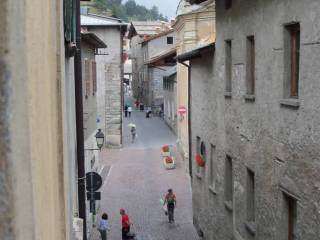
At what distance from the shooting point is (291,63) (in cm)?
949

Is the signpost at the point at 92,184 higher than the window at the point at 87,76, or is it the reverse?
the window at the point at 87,76

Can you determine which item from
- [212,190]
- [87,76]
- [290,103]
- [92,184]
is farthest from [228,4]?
[87,76]

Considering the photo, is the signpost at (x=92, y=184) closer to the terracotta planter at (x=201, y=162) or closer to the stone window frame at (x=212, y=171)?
the stone window frame at (x=212, y=171)

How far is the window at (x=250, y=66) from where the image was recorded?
12062 millimetres

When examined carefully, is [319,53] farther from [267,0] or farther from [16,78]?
[16,78]

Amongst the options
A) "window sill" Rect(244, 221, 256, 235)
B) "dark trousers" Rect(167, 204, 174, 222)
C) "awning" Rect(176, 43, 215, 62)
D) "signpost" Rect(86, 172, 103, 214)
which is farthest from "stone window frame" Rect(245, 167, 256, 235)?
"dark trousers" Rect(167, 204, 174, 222)

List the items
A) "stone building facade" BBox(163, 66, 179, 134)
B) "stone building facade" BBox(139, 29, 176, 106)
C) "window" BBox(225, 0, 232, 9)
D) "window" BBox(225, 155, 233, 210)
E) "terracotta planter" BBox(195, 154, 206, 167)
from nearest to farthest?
"window" BBox(225, 0, 232, 9), "window" BBox(225, 155, 233, 210), "terracotta planter" BBox(195, 154, 206, 167), "stone building facade" BBox(163, 66, 179, 134), "stone building facade" BBox(139, 29, 176, 106)

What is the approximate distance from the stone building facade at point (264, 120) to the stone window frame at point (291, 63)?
0.05 ft

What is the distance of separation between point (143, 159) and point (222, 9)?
870 inches

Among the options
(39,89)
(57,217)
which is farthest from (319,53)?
(39,89)

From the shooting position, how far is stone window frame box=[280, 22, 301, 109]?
928 centimetres

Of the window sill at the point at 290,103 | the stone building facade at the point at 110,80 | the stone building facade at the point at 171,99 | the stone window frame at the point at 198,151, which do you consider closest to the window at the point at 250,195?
the window sill at the point at 290,103

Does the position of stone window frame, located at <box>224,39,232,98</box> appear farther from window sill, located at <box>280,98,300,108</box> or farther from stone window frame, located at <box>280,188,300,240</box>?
stone window frame, located at <box>280,188,300,240</box>

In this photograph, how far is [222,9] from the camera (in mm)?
14344
